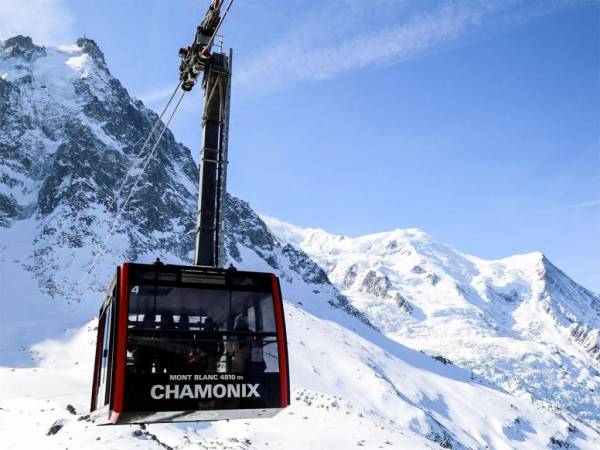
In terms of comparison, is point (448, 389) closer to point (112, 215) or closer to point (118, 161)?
point (112, 215)

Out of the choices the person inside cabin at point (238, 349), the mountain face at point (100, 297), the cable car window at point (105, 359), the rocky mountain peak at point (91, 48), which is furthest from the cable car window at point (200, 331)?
the rocky mountain peak at point (91, 48)

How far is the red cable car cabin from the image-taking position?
34.8ft

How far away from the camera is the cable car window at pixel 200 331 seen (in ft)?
35.3

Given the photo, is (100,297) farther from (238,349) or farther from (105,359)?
(238,349)

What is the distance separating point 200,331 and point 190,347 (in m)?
0.35

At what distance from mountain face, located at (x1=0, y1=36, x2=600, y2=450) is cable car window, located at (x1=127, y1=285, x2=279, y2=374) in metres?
7.91

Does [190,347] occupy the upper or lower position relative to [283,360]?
upper

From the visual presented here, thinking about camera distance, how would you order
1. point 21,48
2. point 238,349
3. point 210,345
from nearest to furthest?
point 210,345
point 238,349
point 21,48

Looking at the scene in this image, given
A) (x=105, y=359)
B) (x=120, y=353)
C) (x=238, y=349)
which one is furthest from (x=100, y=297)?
(x=120, y=353)

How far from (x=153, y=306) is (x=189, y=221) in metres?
121

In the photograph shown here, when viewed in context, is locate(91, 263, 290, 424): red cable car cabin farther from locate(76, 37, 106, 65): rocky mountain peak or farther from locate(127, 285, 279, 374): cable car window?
locate(76, 37, 106, 65): rocky mountain peak

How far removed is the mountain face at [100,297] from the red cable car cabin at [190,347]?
7.65 m

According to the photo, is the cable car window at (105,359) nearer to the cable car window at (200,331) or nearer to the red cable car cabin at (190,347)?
the red cable car cabin at (190,347)

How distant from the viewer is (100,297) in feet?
267
